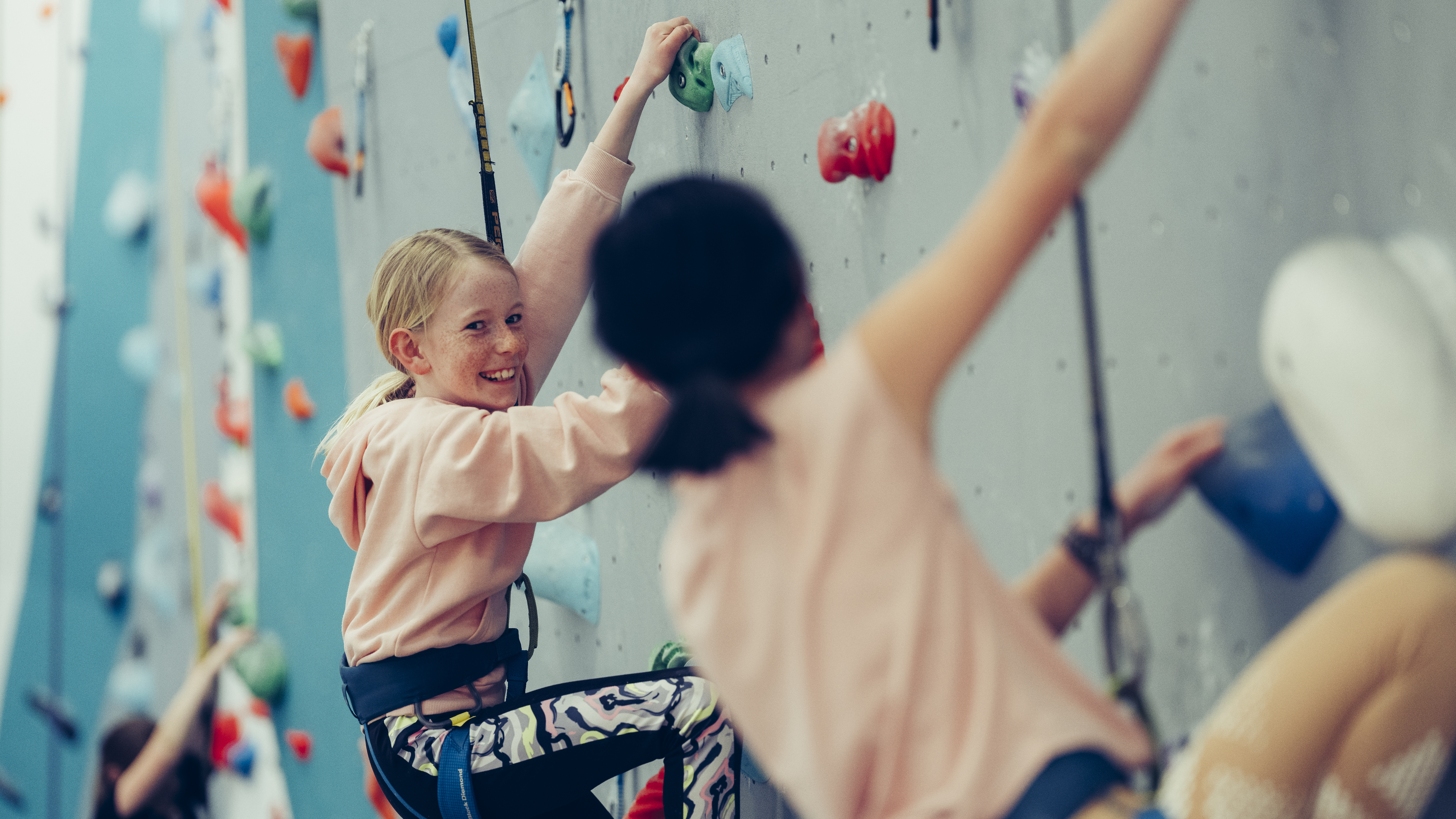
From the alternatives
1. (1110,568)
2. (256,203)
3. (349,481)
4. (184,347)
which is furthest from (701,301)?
(184,347)

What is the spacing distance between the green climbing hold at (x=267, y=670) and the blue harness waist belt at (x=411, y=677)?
5.27 ft

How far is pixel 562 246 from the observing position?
4.93 feet

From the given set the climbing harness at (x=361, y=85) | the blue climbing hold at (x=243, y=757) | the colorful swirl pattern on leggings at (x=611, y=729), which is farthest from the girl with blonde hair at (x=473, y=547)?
the blue climbing hold at (x=243, y=757)

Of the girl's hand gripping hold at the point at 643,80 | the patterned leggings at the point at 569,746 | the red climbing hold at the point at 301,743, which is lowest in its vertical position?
the red climbing hold at the point at 301,743

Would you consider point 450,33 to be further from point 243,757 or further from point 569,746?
point 243,757

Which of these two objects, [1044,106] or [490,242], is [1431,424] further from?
[490,242]

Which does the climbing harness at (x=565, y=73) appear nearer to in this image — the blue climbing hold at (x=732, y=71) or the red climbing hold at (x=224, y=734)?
the blue climbing hold at (x=732, y=71)

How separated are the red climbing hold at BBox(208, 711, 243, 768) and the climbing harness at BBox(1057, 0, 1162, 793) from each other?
2.81m

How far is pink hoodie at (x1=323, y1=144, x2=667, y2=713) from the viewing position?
1.25 m

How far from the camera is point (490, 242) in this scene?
1.52m

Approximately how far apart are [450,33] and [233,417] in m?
1.39

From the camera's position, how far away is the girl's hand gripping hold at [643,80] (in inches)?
58.5

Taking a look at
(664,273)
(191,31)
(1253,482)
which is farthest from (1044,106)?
(191,31)

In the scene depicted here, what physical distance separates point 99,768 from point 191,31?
1879 mm
